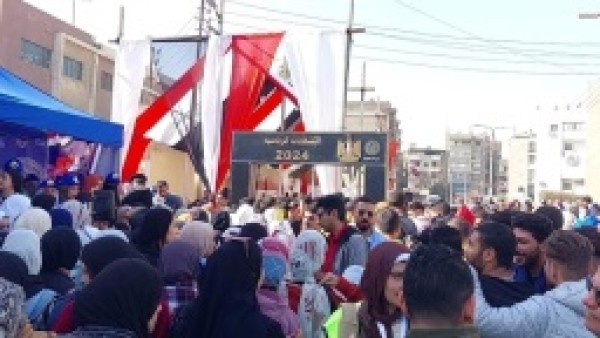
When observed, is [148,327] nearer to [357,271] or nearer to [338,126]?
[357,271]

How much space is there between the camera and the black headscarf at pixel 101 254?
357 cm

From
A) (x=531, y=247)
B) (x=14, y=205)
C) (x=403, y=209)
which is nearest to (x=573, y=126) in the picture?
(x=403, y=209)

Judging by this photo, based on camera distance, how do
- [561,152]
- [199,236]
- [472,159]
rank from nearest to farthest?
[199,236], [561,152], [472,159]

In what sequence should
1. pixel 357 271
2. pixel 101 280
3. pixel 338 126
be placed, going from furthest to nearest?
A: pixel 338 126 → pixel 357 271 → pixel 101 280

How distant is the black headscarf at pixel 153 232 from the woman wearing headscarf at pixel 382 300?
200 cm

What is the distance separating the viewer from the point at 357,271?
4266mm

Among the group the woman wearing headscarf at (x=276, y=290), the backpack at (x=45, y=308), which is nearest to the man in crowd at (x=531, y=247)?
the woman wearing headscarf at (x=276, y=290)

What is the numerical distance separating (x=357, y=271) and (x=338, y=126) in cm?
1130

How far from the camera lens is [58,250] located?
3.95 metres

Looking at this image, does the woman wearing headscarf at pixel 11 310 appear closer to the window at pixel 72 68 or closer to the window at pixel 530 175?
the window at pixel 72 68

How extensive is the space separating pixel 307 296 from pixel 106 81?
30.3 m

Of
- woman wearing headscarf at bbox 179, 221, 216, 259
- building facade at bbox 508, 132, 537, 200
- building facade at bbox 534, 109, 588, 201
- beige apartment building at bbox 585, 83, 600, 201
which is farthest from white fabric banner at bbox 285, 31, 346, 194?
building facade at bbox 508, 132, 537, 200

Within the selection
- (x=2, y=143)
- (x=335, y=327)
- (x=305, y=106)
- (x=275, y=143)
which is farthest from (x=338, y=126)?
(x=335, y=327)

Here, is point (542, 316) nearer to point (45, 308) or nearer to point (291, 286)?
point (291, 286)
